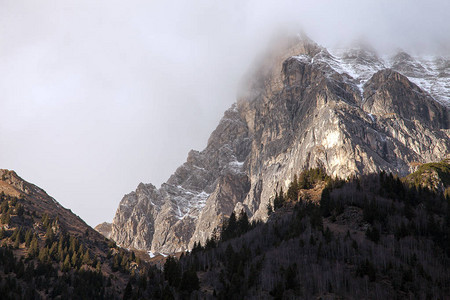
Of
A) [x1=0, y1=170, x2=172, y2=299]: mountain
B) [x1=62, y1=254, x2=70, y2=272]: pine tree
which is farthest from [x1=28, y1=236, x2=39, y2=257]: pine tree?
[x1=62, y1=254, x2=70, y2=272]: pine tree

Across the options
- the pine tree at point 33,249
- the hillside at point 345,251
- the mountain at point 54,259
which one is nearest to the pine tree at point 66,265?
the mountain at point 54,259

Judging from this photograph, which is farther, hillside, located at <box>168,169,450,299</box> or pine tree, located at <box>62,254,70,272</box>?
pine tree, located at <box>62,254,70,272</box>

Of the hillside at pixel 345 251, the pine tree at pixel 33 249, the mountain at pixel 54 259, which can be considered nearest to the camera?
the hillside at pixel 345 251

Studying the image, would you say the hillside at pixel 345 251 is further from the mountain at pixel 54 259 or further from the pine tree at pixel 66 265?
the pine tree at pixel 66 265

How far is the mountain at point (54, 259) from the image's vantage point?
96.1m

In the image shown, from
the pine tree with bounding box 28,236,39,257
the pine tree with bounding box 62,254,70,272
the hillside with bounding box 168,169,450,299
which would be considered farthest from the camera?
the pine tree with bounding box 28,236,39,257

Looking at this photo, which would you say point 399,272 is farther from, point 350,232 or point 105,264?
point 105,264

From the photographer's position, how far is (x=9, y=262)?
104 metres

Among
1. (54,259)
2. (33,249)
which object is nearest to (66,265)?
(54,259)

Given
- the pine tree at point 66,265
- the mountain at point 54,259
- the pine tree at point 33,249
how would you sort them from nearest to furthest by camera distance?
the mountain at point 54,259 < the pine tree at point 66,265 < the pine tree at point 33,249

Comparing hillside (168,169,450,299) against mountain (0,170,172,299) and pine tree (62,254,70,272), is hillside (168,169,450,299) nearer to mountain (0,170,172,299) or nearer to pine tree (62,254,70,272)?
mountain (0,170,172,299)

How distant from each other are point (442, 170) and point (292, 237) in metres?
68.6

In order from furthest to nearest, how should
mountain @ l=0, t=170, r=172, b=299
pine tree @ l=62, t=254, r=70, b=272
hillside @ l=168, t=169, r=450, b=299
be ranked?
pine tree @ l=62, t=254, r=70, b=272 → mountain @ l=0, t=170, r=172, b=299 → hillside @ l=168, t=169, r=450, b=299

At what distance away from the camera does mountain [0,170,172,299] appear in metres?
96.1
